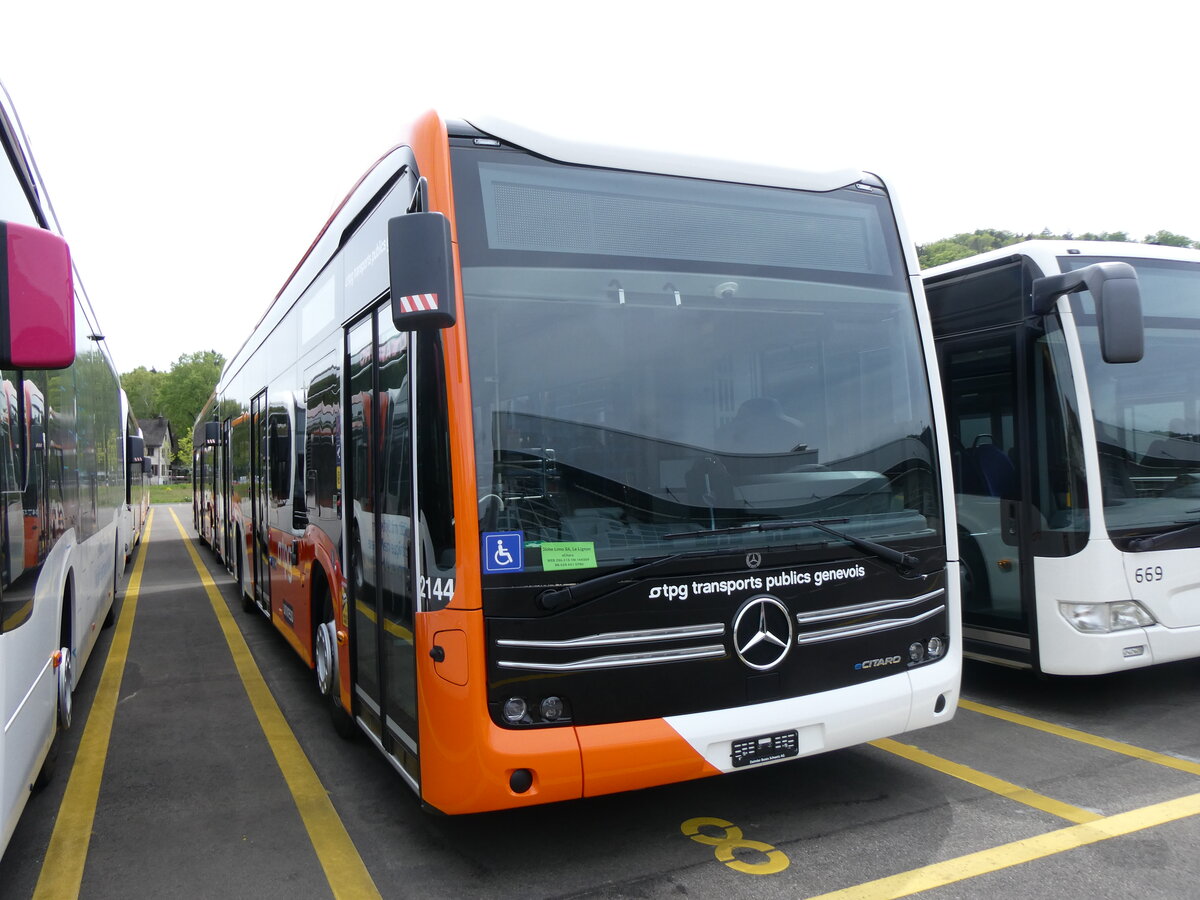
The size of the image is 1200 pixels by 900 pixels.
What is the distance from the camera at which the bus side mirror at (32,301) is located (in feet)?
9.48

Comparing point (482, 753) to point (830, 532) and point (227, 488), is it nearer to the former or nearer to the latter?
point (830, 532)

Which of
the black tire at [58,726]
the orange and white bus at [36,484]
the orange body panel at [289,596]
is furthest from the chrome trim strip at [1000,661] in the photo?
the black tire at [58,726]

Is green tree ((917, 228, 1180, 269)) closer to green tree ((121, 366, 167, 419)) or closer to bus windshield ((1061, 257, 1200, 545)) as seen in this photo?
bus windshield ((1061, 257, 1200, 545))

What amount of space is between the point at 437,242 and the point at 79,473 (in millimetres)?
4033

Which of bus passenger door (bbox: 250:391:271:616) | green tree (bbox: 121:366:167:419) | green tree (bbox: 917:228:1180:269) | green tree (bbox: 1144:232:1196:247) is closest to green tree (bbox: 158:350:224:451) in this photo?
green tree (bbox: 121:366:167:419)

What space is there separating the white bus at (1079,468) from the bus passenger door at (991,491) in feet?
0.04

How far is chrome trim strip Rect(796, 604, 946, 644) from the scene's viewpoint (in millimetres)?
3986

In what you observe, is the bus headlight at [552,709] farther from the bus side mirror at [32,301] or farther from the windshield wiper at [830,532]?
the bus side mirror at [32,301]

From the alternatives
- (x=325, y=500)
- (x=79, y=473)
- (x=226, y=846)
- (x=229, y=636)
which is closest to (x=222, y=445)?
(x=229, y=636)

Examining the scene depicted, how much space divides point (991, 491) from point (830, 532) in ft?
9.37

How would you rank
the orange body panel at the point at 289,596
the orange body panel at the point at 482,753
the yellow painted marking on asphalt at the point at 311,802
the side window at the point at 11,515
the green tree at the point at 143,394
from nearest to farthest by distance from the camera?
the side window at the point at 11,515, the orange body panel at the point at 482,753, the yellow painted marking on asphalt at the point at 311,802, the orange body panel at the point at 289,596, the green tree at the point at 143,394

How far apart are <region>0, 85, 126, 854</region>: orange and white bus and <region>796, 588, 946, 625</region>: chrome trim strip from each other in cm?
300

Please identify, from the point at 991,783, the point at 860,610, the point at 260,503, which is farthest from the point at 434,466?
the point at 260,503

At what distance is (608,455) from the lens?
12.2 feet
